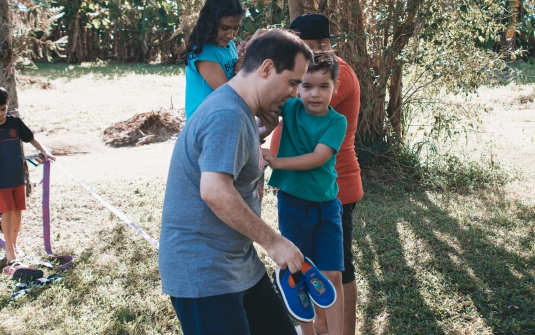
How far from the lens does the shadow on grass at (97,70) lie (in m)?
22.2

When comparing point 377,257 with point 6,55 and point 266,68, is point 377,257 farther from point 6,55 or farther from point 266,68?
point 6,55

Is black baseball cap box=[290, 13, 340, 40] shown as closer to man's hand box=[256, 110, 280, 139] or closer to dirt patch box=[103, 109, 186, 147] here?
man's hand box=[256, 110, 280, 139]

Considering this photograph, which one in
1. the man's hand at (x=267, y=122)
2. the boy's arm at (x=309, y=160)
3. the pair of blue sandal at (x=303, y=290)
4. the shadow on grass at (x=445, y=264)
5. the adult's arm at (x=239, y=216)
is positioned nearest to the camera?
the adult's arm at (x=239, y=216)

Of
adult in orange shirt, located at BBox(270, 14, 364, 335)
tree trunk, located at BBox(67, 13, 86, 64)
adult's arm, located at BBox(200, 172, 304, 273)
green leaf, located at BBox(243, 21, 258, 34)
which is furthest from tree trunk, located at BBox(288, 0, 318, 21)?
tree trunk, located at BBox(67, 13, 86, 64)

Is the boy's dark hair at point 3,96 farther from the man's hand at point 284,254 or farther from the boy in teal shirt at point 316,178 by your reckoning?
the man's hand at point 284,254

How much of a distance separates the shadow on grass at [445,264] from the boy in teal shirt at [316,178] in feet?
3.39

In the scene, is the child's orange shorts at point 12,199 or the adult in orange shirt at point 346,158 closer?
the adult in orange shirt at point 346,158

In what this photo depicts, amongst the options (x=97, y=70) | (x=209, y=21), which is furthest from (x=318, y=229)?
(x=97, y=70)

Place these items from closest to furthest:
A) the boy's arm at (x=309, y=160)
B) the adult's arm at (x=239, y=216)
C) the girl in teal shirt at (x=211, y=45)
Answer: the adult's arm at (x=239, y=216)
the boy's arm at (x=309, y=160)
the girl in teal shirt at (x=211, y=45)

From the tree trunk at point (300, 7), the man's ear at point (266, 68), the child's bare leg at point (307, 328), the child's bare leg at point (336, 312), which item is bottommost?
the child's bare leg at point (307, 328)

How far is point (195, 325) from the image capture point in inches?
75.4

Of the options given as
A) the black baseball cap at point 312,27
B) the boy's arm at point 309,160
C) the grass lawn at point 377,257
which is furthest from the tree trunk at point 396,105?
the boy's arm at point 309,160

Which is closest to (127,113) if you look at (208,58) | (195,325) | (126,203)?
(126,203)

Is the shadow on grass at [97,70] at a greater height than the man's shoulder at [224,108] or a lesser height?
lesser
